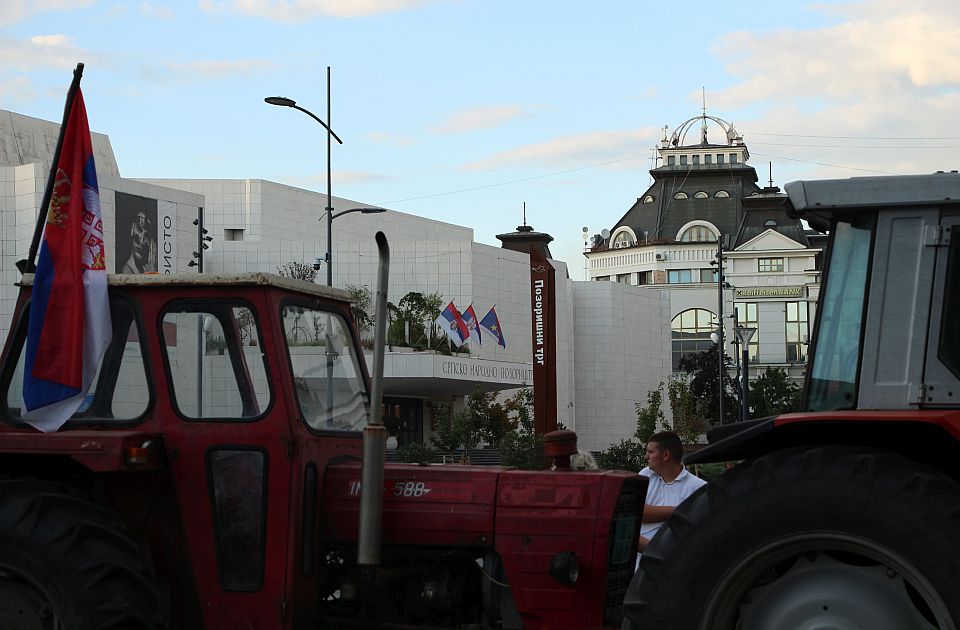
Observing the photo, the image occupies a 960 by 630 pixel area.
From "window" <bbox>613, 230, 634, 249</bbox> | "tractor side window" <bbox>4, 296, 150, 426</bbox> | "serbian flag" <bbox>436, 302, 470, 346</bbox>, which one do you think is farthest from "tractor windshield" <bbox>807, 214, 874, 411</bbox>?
"window" <bbox>613, 230, 634, 249</bbox>

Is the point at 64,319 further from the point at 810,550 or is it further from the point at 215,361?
the point at 810,550

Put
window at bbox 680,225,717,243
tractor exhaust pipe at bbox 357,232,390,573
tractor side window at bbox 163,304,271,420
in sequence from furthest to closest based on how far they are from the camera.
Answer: window at bbox 680,225,717,243
tractor side window at bbox 163,304,271,420
tractor exhaust pipe at bbox 357,232,390,573

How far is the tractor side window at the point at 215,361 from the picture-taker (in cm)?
699

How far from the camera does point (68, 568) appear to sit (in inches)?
258

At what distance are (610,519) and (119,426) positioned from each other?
8.19ft

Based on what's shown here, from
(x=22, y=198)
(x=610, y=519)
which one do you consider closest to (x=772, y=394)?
(x=22, y=198)

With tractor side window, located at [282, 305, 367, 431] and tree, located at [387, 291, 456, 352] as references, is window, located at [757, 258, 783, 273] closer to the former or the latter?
tree, located at [387, 291, 456, 352]

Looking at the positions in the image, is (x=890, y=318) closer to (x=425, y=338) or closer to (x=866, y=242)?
(x=866, y=242)

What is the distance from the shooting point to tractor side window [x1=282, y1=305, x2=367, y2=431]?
7129 millimetres

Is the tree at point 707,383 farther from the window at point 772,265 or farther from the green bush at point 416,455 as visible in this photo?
the green bush at point 416,455

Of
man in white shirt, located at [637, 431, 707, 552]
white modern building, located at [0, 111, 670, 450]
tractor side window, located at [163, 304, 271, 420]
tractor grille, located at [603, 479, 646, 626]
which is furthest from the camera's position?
white modern building, located at [0, 111, 670, 450]

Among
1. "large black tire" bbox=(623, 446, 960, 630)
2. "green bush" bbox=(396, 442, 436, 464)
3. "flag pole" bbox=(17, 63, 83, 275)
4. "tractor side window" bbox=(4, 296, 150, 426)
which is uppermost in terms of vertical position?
"flag pole" bbox=(17, 63, 83, 275)

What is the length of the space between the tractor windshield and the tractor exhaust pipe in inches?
74.3

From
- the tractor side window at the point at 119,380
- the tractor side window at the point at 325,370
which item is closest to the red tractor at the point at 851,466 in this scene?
the tractor side window at the point at 325,370
